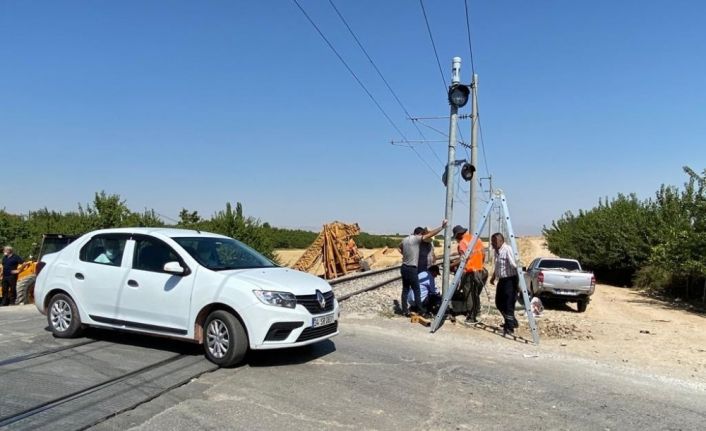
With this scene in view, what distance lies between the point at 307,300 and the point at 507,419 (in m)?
2.82

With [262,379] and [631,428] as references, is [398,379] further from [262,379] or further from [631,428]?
[631,428]

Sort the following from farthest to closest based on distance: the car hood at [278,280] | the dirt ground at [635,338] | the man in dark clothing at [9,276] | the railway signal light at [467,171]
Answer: the man in dark clothing at [9,276]
the railway signal light at [467,171]
the dirt ground at [635,338]
the car hood at [278,280]

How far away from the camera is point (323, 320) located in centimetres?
754

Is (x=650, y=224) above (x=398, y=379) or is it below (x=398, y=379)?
above

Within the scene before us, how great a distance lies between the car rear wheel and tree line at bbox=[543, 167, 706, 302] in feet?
63.8

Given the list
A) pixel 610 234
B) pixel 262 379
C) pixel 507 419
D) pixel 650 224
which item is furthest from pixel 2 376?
pixel 610 234

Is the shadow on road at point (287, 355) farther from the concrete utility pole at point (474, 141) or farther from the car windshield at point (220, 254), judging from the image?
the concrete utility pole at point (474, 141)

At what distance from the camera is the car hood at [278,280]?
722cm

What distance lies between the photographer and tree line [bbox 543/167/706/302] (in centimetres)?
2117

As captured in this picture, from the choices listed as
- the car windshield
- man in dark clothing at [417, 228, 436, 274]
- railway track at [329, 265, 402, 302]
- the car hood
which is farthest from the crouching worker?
the car hood

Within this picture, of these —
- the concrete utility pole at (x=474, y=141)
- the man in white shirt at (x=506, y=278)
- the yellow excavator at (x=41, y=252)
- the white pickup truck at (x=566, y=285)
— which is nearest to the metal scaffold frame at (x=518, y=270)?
the man in white shirt at (x=506, y=278)

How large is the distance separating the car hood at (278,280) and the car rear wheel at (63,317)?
8.65ft

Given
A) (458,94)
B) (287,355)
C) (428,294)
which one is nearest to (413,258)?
(428,294)

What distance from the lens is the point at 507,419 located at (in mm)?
5734
